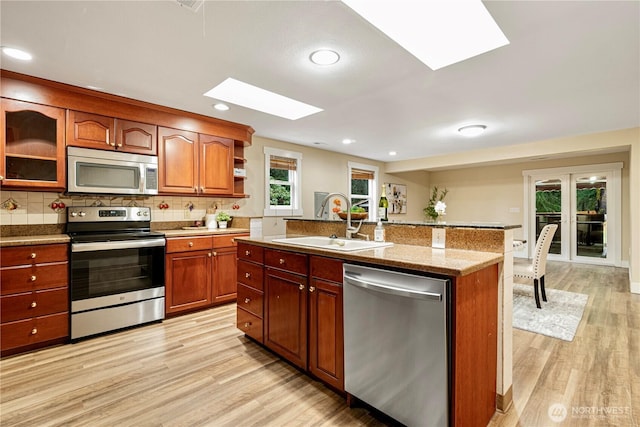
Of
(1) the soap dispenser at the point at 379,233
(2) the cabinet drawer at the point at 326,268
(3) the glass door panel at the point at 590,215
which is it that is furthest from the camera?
(3) the glass door panel at the point at 590,215

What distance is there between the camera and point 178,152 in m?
3.49

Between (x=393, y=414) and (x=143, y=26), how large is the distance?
264 centimetres

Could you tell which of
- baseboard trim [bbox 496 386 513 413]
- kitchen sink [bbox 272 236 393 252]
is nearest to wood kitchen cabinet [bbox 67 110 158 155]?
kitchen sink [bbox 272 236 393 252]

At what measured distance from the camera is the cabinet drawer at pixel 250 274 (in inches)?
97.1

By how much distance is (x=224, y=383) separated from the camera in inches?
80.5

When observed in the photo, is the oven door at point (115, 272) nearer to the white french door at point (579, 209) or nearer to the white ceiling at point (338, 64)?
the white ceiling at point (338, 64)

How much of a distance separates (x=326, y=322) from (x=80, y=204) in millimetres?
2903

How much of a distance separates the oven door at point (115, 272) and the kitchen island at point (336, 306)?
3.35 ft

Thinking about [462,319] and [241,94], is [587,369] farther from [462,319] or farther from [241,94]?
[241,94]

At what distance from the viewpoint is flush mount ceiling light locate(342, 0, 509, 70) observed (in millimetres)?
1724

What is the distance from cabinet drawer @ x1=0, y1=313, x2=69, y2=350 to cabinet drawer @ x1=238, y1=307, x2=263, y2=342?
1.48 m

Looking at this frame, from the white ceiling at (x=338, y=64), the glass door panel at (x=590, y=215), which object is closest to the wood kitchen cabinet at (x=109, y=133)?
the white ceiling at (x=338, y=64)

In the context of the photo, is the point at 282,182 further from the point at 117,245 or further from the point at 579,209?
the point at 579,209

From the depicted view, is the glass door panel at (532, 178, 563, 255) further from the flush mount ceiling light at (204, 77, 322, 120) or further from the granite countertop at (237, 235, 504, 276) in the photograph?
the granite countertop at (237, 235, 504, 276)
